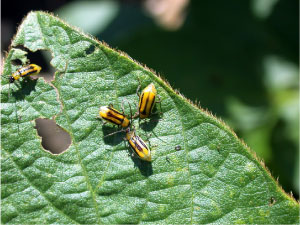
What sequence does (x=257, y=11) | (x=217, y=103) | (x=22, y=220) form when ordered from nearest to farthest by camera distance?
1. (x=22, y=220)
2. (x=217, y=103)
3. (x=257, y=11)

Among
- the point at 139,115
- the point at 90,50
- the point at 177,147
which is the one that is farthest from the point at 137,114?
the point at 90,50

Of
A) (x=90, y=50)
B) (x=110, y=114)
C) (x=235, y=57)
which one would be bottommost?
(x=110, y=114)

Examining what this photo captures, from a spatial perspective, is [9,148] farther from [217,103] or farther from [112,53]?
[217,103]

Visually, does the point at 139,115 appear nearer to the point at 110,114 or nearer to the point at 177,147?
the point at 110,114

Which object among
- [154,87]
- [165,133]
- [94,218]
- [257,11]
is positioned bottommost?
[94,218]

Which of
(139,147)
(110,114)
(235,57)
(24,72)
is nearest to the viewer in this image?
(139,147)

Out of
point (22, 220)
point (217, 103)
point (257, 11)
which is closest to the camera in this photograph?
point (22, 220)

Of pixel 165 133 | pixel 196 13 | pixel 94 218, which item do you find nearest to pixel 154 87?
pixel 165 133
